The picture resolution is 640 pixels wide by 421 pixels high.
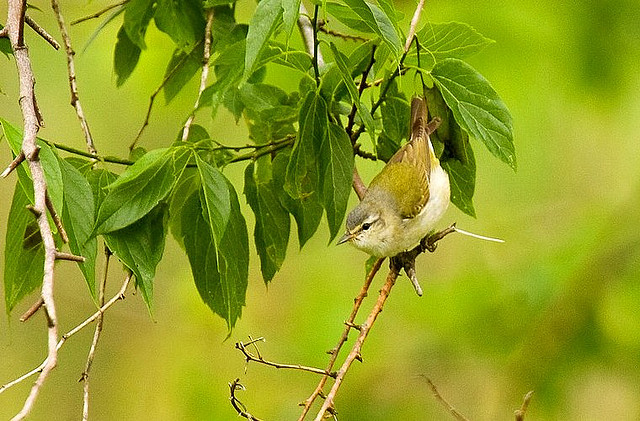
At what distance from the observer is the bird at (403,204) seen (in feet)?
12.0

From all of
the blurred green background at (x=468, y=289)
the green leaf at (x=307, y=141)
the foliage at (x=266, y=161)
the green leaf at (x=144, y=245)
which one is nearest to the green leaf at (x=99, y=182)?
the foliage at (x=266, y=161)

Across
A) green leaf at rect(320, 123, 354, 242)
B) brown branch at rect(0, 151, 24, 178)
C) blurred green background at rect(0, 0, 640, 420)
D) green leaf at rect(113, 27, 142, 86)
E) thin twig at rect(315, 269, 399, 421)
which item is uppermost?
brown branch at rect(0, 151, 24, 178)

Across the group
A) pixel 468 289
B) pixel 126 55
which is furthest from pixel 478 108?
pixel 468 289

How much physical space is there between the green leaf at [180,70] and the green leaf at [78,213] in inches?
45.2

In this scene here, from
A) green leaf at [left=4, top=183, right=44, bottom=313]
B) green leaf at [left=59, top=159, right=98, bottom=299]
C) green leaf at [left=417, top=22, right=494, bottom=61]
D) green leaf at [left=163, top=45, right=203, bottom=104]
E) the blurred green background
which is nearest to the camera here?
green leaf at [left=59, top=159, right=98, bottom=299]

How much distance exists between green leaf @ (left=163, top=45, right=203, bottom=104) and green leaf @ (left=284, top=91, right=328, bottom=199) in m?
0.99

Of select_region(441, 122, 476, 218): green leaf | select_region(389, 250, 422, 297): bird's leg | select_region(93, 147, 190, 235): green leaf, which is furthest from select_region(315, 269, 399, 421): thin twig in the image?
select_region(93, 147, 190, 235): green leaf

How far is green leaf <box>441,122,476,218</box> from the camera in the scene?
9.80 ft

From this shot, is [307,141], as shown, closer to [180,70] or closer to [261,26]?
[261,26]

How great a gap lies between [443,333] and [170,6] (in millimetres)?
2500

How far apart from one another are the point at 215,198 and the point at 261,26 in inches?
20.5

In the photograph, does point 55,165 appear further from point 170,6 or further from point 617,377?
point 617,377

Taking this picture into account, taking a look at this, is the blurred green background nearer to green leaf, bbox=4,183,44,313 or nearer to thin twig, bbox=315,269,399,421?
thin twig, bbox=315,269,399,421

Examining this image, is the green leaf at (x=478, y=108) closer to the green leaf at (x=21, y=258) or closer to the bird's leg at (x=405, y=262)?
the bird's leg at (x=405, y=262)
